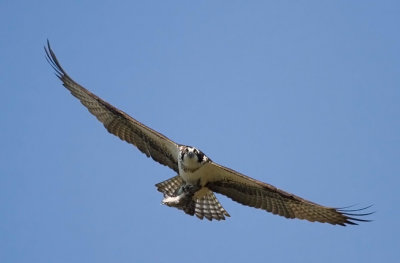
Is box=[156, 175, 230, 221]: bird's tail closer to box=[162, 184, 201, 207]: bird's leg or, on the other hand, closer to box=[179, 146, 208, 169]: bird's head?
box=[162, 184, 201, 207]: bird's leg

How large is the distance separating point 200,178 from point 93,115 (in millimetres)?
2154

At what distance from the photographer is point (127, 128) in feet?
60.2

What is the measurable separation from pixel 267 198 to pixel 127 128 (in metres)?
2.67

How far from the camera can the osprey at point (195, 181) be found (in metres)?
17.7

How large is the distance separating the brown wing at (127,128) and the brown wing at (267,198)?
0.83 metres

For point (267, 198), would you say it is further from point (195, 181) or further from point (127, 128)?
point (127, 128)

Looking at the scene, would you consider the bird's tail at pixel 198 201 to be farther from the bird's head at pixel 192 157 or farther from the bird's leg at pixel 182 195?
the bird's head at pixel 192 157

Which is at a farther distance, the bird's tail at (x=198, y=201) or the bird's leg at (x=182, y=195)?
the bird's tail at (x=198, y=201)

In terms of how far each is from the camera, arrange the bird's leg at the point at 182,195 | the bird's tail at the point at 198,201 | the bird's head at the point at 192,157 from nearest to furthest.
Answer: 1. the bird's head at the point at 192,157
2. the bird's leg at the point at 182,195
3. the bird's tail at the point at 198,201

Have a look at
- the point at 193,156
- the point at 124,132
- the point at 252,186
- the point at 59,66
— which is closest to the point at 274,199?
the point at 252,186

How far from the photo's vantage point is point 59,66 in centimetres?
1805

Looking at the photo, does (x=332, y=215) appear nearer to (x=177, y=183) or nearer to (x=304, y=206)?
(x=304, y=206)

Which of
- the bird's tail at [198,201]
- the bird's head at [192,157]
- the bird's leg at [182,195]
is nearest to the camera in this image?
the bird's head at [192,157]

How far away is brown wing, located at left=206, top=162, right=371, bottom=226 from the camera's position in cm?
1775
